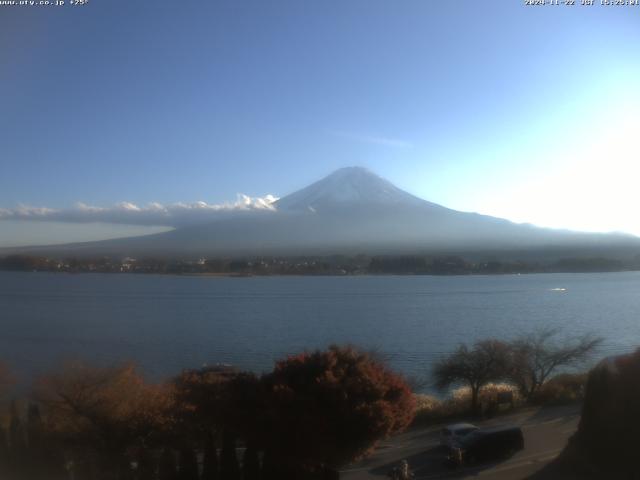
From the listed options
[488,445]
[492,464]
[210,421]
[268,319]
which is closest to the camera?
[210,421]

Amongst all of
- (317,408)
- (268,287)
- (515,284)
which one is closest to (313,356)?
(317,408)

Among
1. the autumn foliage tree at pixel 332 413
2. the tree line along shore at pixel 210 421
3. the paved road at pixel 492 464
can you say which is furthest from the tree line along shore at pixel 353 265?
the autumn foliage tree at pixel 332 413

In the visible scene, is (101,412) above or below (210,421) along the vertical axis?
below

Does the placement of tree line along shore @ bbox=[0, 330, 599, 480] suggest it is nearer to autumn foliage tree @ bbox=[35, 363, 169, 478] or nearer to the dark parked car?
autumn foliage tree @ bbox=[35, 363, 169, 478]

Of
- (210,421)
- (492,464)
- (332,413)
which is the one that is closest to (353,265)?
(492,464)

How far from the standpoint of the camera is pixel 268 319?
2261 centimetres

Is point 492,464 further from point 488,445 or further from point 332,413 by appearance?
point 332,413

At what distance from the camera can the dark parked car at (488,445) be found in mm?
8219

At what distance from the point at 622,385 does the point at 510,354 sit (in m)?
7.38

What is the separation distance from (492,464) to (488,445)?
0.33m

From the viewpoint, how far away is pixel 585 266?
2552 cm

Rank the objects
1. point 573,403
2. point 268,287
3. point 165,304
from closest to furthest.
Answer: point 573,403, point 165,304, point 268,287

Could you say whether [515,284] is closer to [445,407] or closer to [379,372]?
[445,407]

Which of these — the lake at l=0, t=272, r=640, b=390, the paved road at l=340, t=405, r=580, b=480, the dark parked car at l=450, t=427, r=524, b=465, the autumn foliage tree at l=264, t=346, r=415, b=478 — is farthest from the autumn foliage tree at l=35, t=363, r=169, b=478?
the lake at l=0, t=272, r=640, b=390
